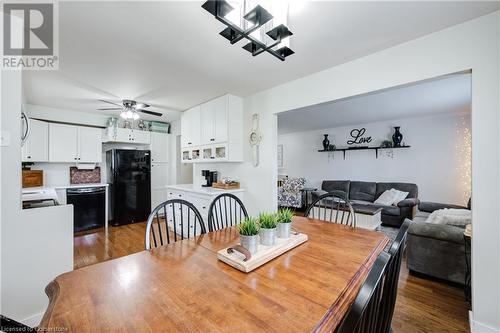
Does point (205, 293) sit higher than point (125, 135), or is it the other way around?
point (125, 135)

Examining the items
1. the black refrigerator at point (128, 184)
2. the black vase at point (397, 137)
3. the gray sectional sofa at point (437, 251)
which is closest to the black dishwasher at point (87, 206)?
the black refrigerator at point (128, 184)

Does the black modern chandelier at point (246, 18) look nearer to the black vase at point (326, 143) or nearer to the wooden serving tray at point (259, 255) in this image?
the wooden serving tray at point (259, 255)

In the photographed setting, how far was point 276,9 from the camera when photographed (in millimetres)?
1148

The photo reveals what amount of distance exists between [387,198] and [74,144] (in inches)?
266

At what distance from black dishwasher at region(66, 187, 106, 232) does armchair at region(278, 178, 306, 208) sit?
14.1ft

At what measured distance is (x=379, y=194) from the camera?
506cm

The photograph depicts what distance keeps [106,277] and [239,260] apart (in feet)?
1.99

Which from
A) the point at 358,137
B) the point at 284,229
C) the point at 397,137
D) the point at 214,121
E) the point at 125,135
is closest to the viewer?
the point at 284,229

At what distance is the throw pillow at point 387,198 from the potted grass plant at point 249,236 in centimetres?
452

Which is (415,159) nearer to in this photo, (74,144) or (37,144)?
(74,144)

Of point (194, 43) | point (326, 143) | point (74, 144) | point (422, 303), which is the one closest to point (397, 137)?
point (326, 143)

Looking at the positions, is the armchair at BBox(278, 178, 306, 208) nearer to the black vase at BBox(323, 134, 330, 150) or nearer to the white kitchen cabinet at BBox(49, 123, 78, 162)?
the black vase at BBox(323, 134, 330, 150)

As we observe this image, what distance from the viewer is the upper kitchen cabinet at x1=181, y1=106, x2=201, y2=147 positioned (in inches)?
155

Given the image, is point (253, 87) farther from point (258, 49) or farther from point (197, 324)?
point (197, 324)
